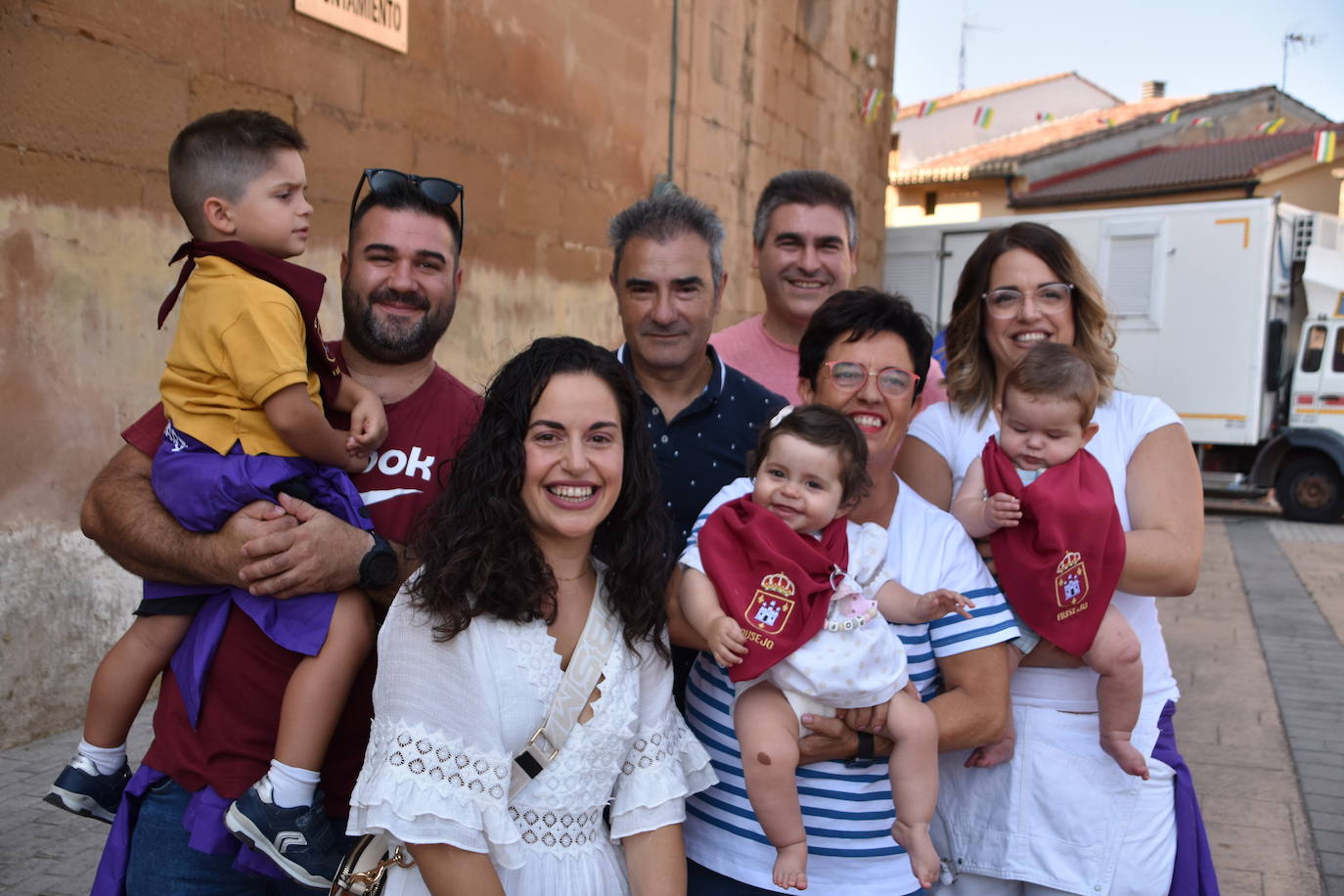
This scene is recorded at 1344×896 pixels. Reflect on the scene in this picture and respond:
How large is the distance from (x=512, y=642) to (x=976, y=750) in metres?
1.15

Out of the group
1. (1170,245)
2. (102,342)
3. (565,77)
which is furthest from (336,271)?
(1170,245)

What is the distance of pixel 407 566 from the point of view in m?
2.36

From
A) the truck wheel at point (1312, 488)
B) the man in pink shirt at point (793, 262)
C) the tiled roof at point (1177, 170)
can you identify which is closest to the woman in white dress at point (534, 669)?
the man in pink shirt at point (793, 262)

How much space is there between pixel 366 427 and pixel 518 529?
0.57m

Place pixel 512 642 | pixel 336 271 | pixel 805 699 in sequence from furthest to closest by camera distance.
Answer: pixel 336 271 < pixel 805 699 < pixel 512 642

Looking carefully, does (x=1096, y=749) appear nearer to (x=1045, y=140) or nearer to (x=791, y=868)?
(x=791, y=868)

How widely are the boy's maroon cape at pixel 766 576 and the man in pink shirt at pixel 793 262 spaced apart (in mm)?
1656

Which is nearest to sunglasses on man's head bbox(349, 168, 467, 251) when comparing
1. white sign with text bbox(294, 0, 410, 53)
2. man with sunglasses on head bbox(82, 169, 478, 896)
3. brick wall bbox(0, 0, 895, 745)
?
man with sunglasses on head bbox(82, 169, 478, 896)

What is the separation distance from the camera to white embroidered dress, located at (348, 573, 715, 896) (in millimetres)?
1888

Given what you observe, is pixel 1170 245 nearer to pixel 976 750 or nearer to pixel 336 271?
pixel 336 271

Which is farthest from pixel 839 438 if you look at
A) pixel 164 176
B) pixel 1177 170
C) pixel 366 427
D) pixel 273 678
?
pixel 1177 170

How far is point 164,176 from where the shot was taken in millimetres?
5094

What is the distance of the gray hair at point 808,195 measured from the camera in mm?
4020

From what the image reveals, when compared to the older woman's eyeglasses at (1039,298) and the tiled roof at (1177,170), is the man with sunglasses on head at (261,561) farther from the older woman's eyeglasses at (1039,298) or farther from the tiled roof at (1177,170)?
the tiled roof at (1177,170)
